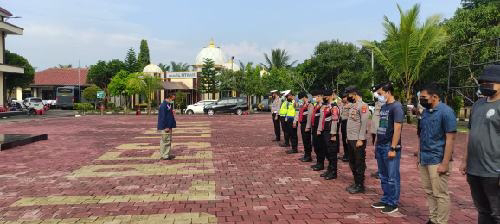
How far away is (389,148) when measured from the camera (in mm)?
5625

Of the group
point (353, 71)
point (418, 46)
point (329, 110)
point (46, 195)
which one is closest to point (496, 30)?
point (418, 46)

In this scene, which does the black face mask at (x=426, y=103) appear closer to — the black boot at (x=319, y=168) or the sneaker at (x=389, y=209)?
the sneaker at (x=389, y=209)

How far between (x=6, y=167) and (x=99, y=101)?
3708cm

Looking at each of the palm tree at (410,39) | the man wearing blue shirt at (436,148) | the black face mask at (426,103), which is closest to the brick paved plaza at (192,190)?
the man wearing blue shirt at (436,148)

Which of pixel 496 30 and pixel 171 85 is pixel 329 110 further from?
pixel 171 85

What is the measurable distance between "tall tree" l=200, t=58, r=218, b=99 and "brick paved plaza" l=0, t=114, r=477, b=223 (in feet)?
115

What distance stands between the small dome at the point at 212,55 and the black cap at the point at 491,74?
51.1 m

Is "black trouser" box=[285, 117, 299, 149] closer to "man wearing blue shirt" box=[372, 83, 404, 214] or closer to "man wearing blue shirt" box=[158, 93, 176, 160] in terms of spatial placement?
"man wearing blue shirt" box=[158, 93, 176, 160]

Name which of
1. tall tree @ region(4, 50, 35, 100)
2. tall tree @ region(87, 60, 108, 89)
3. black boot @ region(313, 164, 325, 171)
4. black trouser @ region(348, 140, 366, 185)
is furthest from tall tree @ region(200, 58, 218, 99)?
black trouser @ region(348, 140, 366, 185)

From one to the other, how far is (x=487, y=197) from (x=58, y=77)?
56.0 metres

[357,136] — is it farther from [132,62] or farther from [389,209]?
[132,62]

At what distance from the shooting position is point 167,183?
24.3 ft

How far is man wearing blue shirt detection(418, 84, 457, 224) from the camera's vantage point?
455 cm

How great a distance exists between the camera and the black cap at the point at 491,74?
3.66m
